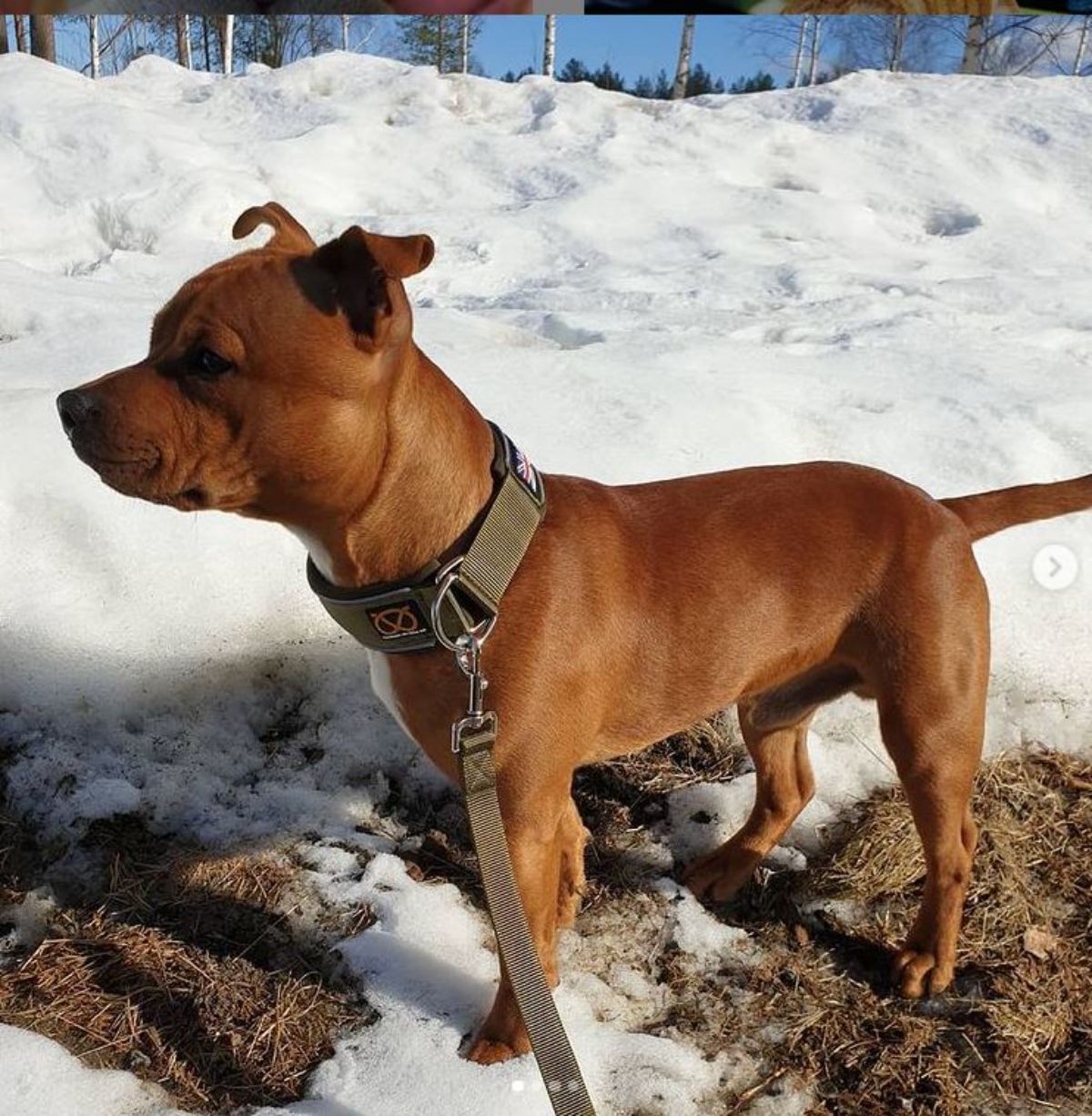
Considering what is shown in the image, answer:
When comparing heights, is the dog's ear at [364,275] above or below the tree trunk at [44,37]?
above

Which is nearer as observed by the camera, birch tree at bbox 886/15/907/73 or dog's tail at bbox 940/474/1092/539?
dog's tail at bbox 940/474/1092/539

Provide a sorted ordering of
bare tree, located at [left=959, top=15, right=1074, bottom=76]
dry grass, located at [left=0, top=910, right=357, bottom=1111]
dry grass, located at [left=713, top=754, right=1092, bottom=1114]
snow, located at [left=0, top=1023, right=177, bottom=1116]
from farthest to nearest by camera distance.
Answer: bare tree, located at [left=959, top=15, right=1074, bottom=76] < dry grass, located at [left=713, top=754, right=1092, bottom=1114] < dry grass, located at [left=0, top=910, right=357, bottom=1111] < snow, located at [left=0, top=1023, right=177, bottom=1116]

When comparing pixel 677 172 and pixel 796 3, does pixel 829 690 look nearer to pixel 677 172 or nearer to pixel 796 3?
pixel 677 172

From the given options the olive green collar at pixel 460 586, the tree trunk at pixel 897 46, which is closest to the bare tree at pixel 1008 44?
the tree trunk at pixel 897 46

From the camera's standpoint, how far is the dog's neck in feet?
7.25

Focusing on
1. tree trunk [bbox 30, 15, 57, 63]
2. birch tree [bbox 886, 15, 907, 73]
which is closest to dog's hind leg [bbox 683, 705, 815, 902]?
tree trunk [bbox 30, 15, 57, 63]

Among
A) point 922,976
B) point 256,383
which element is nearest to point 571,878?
point 922,976

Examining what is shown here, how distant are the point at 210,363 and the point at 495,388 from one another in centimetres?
263

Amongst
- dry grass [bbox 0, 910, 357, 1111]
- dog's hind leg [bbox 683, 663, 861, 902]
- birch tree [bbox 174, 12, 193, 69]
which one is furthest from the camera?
birch tree [bbox 174, 12, 193, 69]

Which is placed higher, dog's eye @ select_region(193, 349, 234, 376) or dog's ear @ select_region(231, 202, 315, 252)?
dog's ear @ select_region(231, 202, 315, 252)

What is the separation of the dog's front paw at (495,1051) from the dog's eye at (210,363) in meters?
1.62

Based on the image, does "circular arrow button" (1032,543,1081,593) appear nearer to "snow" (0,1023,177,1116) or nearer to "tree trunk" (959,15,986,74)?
"snow" (0,1023,177,1116)

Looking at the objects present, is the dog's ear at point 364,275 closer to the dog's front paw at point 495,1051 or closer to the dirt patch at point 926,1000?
the dog's front paw at point 495,1051

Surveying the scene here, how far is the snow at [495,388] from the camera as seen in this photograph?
3.02 m
